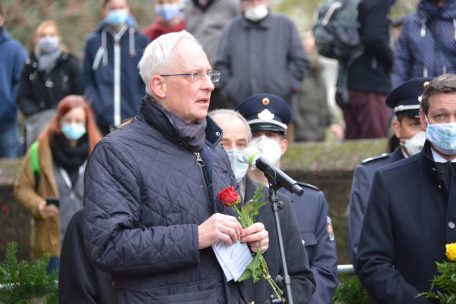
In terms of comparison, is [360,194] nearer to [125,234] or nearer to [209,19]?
[125,234]

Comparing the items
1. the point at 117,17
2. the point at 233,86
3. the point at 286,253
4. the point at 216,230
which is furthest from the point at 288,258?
the point at 117,17

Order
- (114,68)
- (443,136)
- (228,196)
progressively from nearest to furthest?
1. (228,196)
2. (443,136)
3. (114,68)

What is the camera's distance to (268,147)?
7.94 meters

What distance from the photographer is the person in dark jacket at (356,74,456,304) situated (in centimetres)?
666

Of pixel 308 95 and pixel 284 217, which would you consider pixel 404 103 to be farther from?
pixel 308 95

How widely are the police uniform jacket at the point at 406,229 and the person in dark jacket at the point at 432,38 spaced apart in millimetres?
3584

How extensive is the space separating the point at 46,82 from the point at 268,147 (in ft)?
18.1

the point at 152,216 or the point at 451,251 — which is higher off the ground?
the point at 152,216

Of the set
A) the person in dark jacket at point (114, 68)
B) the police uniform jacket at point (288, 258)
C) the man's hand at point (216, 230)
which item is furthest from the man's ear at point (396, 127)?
the person in dark jacket at point (114, 68)

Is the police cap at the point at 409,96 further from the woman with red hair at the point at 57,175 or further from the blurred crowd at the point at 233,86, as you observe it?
the woman with red hair at the point at 57,175

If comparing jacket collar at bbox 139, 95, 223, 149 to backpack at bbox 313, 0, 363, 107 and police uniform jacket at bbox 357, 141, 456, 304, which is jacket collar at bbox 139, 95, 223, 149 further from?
backpack at bbox 313, 0, 363, 107

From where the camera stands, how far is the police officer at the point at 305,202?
748cm

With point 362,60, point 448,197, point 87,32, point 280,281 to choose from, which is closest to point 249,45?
point 362,60

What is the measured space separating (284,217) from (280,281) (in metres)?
0.71
